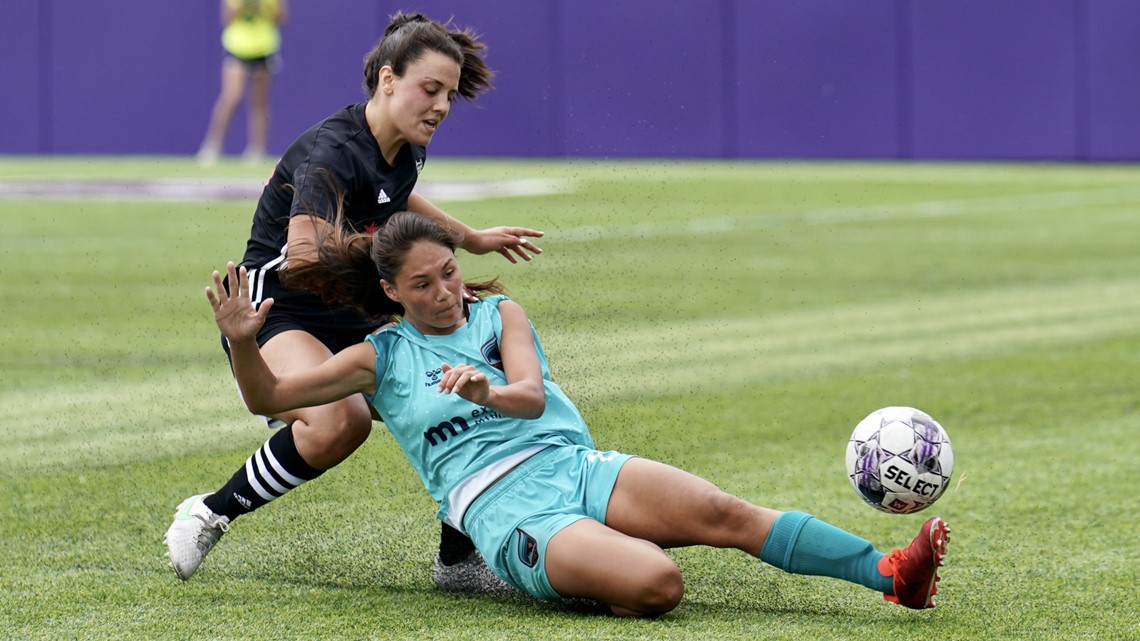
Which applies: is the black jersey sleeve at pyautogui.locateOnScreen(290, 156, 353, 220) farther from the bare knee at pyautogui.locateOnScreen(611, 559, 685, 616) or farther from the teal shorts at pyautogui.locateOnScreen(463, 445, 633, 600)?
the bare knee at pyautogui.locateOnScreen(611, 559, 685, 616)

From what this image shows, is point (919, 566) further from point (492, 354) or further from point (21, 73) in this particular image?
point (21, 73)

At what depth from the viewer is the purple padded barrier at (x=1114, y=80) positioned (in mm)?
23531

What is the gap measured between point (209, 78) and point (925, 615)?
23410mm

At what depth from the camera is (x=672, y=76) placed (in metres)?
24.3

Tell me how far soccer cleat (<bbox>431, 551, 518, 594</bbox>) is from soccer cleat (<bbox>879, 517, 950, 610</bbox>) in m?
1.06

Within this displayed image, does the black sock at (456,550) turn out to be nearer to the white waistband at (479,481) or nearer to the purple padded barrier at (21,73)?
the white waistband at (479,481)

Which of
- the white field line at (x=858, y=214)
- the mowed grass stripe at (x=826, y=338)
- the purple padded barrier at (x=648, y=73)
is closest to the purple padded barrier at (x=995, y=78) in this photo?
the purple padded barrier at (x=648, y=73)

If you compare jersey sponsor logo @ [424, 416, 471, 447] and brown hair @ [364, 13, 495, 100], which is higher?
brown hair @ [364, 13, 495, 100]

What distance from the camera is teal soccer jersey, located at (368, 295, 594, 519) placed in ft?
14.7

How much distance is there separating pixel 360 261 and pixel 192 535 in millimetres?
917

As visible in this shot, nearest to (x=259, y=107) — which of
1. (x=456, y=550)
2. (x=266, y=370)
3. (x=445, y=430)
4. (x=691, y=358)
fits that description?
(x=691, y=358)

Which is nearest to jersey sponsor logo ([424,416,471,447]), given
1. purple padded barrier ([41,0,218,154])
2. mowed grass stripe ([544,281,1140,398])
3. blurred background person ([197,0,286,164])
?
mowed grass stripe ([544,281,1140,398])

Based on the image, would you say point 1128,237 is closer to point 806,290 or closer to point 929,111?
point 806,290

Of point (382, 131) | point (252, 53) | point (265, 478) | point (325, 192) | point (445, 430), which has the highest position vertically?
point (382, 131)
